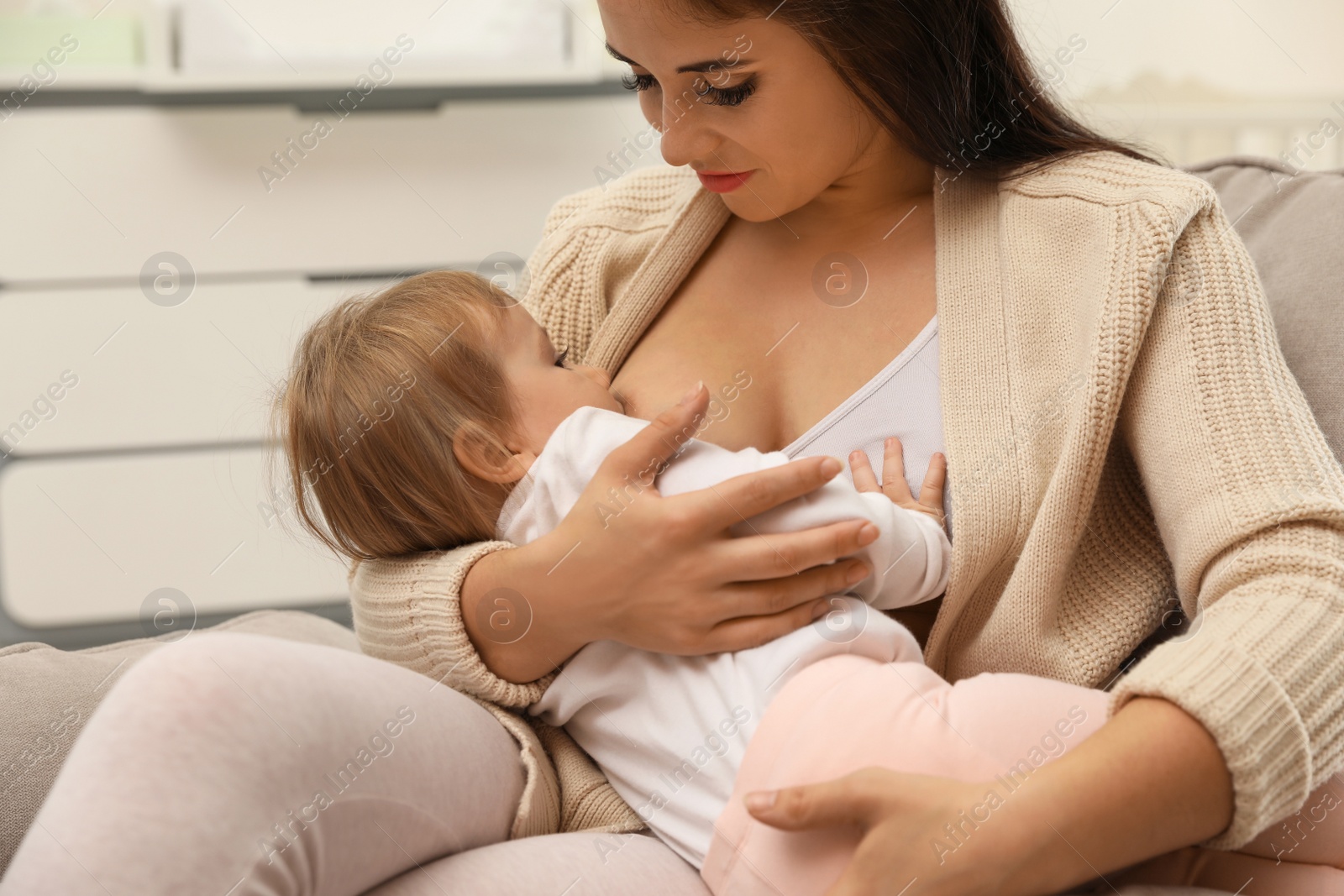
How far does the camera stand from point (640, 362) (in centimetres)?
114

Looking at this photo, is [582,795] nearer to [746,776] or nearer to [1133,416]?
[746,776]

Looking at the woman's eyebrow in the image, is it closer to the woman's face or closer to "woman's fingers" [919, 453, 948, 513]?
the woman's face

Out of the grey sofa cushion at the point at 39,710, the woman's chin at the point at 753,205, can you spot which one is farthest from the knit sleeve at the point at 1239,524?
the grey sofa cushion at the point at 39,710

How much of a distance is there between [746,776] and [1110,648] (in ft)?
1.23

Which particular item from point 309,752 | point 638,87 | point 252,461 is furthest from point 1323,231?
point 252,461

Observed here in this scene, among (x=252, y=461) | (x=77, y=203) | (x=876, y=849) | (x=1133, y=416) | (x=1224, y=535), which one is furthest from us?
(x=252, y=461)

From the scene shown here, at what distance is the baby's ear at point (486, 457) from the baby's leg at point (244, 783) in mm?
229

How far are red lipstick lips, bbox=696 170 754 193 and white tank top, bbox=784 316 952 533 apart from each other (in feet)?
0.77

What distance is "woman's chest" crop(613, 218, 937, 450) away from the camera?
1.05 metres

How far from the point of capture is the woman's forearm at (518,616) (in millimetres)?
877

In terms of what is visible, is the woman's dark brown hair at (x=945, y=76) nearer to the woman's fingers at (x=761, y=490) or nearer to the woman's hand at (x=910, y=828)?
the woman's fingers at (x=761, y=490)

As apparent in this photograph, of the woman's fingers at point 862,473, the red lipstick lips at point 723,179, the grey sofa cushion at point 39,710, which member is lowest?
the woman's fingers at point 862,473

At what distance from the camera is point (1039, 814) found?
2.15ft

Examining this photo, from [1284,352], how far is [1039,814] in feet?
1.94
